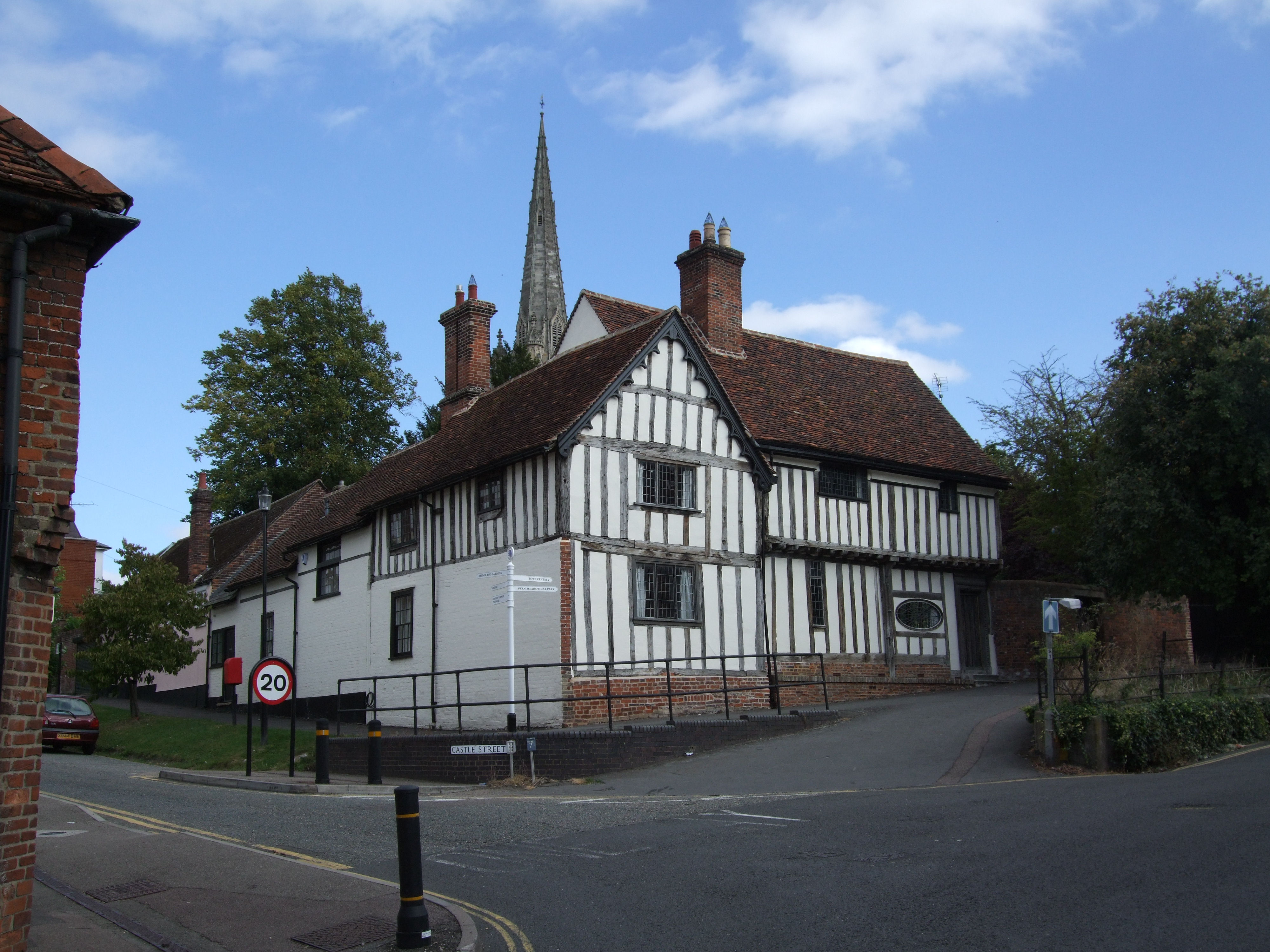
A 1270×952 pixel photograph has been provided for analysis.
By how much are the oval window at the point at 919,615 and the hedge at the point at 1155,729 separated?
8.67 meters

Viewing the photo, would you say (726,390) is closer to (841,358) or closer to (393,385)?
(841,358)

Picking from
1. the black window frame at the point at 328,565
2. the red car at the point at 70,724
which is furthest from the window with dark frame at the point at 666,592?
the red car at the point at 70,724

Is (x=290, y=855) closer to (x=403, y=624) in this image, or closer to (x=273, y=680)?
(x=273, y=680)

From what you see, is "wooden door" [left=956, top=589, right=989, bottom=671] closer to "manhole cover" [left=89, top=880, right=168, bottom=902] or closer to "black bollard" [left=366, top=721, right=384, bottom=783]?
"black bollard" [left=366, top=721, right=384, bottom=783]

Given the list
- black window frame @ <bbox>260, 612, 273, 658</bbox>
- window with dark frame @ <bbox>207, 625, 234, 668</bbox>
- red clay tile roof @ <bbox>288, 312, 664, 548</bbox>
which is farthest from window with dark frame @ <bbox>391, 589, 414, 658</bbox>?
window with dark frame @ <bbox>207, 625, 234, 668</bbox>

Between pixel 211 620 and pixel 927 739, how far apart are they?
85.9 ft

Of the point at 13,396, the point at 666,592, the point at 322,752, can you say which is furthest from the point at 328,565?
the point at 13,396

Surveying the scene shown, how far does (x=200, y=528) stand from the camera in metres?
40.9

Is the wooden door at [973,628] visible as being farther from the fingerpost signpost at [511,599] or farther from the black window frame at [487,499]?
the black window frame at [487,499]

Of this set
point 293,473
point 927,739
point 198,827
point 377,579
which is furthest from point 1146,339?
point 293,473

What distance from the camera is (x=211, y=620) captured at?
1444 inches

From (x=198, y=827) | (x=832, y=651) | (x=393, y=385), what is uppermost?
(x=393, y=385)

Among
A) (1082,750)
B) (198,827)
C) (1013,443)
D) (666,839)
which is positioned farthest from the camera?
(1013,443)

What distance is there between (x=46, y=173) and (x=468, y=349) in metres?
20.9
